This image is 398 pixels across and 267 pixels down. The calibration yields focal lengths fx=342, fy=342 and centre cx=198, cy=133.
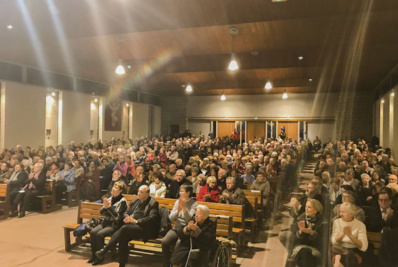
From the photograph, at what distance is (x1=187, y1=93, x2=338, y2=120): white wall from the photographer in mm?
22431

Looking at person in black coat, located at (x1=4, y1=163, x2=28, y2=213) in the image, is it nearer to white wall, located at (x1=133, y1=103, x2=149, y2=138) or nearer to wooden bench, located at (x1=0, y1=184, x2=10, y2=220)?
Result: wooden bench, located at (x1=0, y1=184, x2=10, y2=220)

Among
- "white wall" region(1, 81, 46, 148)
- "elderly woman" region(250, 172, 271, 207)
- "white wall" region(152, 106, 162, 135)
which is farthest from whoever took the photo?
"white wall" region(152, 106, 162, 135)

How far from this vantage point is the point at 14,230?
21.2 feet

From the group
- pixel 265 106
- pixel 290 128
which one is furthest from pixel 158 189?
pixel 290 128

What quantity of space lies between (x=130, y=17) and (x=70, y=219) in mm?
4430

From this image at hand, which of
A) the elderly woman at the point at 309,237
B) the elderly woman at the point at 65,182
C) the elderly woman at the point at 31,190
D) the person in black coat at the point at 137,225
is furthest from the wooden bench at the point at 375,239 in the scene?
the elderly woman at the point at 65,182

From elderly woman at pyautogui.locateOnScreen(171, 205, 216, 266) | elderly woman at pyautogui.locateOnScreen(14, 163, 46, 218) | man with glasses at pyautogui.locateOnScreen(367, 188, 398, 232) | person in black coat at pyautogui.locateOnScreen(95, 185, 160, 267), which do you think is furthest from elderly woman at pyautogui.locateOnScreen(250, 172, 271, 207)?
elderly woman at pyautogui.locateOnScreen(14, 163, 46, 218)

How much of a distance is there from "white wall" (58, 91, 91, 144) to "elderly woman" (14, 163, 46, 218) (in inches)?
312

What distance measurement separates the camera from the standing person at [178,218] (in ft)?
14.5

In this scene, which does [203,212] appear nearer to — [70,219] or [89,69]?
[70,219]

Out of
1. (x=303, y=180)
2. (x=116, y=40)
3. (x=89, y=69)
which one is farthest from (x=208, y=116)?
(x=116, y=40)

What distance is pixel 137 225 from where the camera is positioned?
4.75 m

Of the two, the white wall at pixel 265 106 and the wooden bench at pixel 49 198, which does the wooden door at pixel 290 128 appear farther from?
the wooden bench at pixel 49 198

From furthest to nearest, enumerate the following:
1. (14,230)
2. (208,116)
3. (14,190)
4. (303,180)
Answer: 1. (208,116)
2. (303,180)
3. (14,190)
4. (14,230)
